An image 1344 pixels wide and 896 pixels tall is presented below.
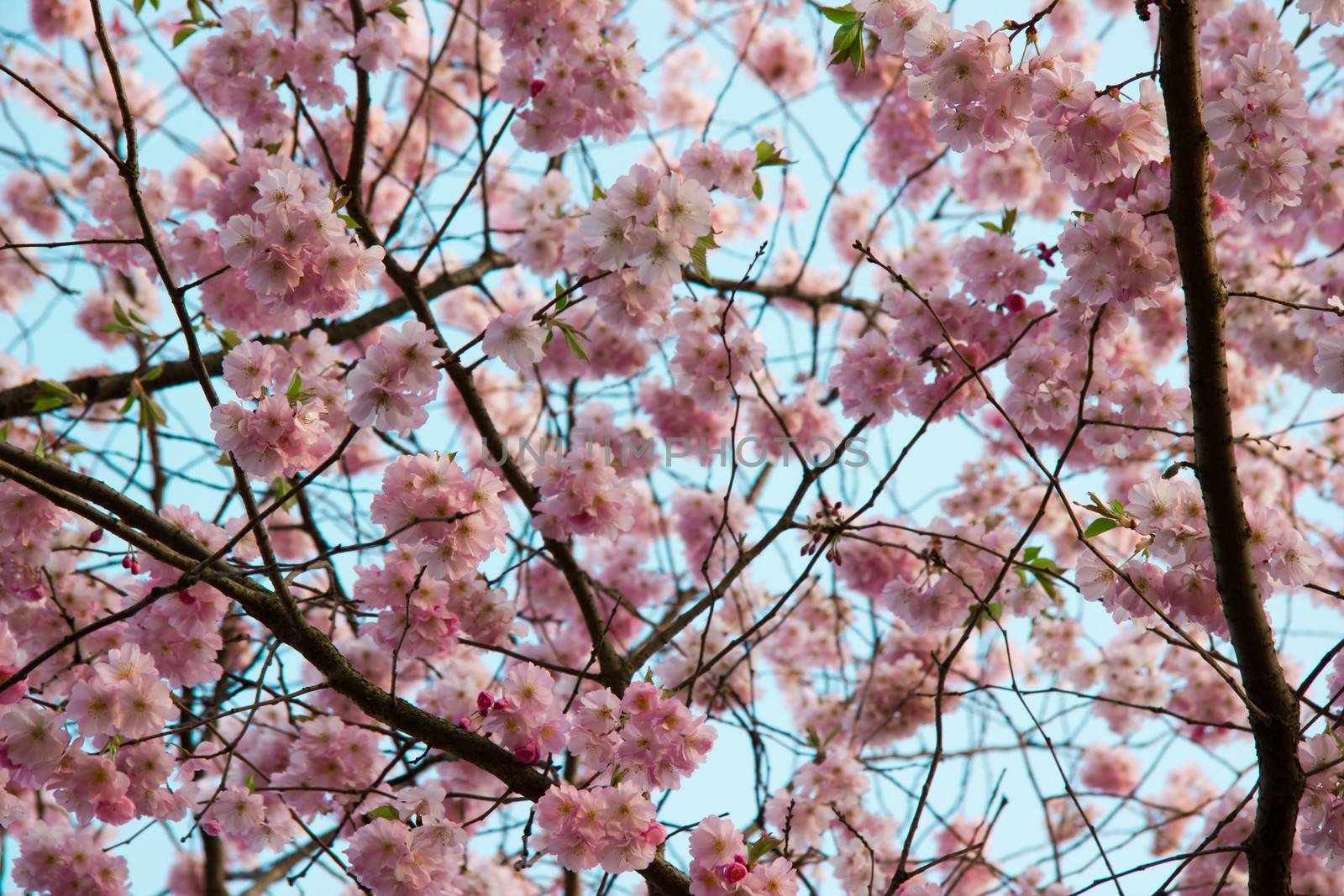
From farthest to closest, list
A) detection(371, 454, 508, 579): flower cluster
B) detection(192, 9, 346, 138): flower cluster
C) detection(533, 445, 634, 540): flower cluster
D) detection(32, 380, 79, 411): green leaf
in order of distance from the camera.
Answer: detection(192, 9, 346, 138): flower cluster
detection(32, 380, 79, 411): green leaf
detection(533, 445, 634, 540): flower cluster
detection(371, 454, 508, 579): flower cluster

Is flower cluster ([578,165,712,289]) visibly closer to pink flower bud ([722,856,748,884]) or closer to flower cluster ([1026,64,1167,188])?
flower cluster ([1026,64,1167,188])

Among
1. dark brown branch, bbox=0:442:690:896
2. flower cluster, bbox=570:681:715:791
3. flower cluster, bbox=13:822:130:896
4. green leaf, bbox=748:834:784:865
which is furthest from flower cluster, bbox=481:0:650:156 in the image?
flower cluster, bbox=13:822:130:896

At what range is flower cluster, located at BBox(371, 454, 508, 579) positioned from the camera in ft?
7.16

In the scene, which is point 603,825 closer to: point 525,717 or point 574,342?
point 525,717

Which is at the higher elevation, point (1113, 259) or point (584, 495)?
point (1113, 259)

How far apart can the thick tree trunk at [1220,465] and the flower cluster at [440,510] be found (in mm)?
1343

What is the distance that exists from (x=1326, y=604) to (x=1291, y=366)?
1.34m

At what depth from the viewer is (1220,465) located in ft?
6.56

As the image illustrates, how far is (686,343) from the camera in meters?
3.17

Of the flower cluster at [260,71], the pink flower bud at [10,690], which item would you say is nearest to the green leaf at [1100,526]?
the pink flower bud at [10,690]

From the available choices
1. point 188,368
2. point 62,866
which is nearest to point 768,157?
point 188,368

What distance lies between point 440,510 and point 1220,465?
145cm

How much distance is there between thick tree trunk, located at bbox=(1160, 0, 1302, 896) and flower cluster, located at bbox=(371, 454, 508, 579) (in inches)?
52.9

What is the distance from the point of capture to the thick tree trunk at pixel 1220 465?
196cm
